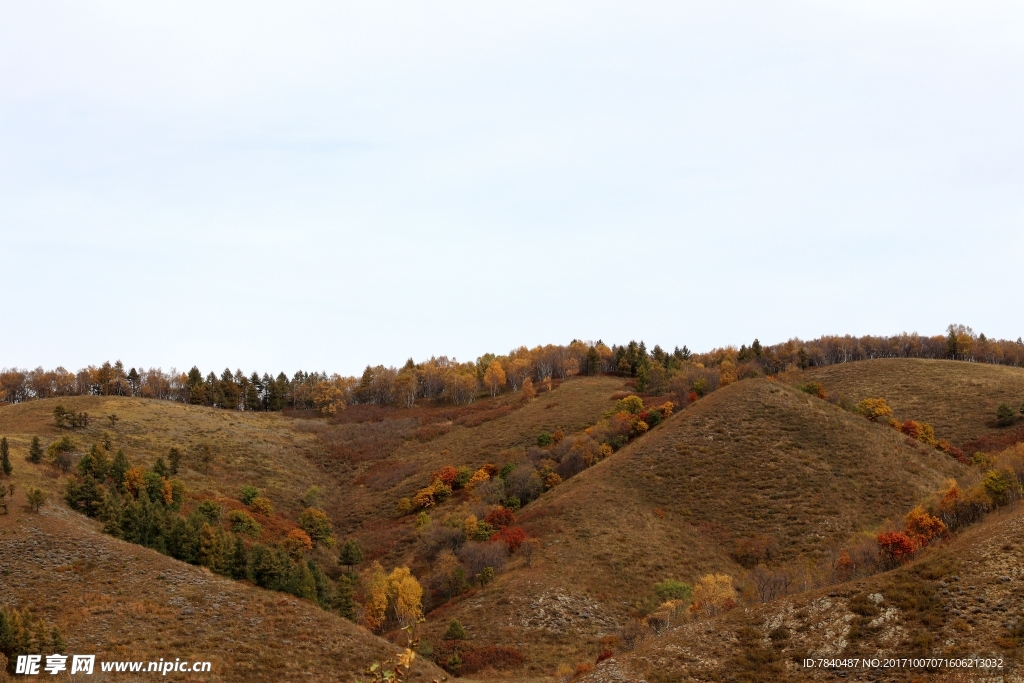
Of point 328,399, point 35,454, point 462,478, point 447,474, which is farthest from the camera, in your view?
point 328,399

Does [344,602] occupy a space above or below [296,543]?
below

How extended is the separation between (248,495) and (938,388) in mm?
99815

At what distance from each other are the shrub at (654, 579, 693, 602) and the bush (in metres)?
40.9

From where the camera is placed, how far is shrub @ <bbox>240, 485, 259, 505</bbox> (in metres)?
97.5

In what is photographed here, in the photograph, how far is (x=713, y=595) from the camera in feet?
197

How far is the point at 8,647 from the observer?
134 ft

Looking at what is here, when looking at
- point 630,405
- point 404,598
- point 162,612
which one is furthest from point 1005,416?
point 162,612

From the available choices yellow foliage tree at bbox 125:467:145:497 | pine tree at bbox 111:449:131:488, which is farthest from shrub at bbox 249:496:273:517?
pine tree at bbox 111:449:131:488

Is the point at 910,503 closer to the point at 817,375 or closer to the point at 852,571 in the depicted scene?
the point at 852,571

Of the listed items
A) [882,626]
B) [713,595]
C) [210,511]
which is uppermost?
[210,511]

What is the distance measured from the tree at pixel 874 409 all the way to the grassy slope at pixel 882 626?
6736 cm

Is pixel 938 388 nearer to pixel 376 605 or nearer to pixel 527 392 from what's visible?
pixel 527 392

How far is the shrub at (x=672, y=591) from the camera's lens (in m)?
65.8

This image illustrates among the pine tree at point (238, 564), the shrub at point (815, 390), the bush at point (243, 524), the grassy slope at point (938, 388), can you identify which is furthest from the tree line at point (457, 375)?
the pine tree at point (238, 564)
